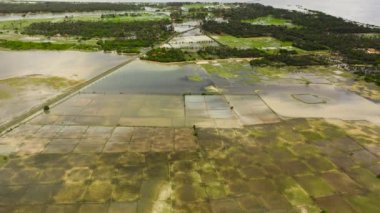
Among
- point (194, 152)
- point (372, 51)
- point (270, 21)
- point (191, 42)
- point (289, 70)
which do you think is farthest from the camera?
point (270, 21)

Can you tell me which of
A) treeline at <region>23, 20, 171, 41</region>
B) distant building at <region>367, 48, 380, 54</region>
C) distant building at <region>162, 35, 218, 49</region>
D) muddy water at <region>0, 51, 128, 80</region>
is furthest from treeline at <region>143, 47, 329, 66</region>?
treeline at <region>23, 20, 171, 41</region>

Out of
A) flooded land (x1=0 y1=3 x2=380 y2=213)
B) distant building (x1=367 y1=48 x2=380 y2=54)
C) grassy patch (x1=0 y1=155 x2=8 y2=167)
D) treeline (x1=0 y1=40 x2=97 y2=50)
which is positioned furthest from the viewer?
treeline (x1=0 y1=40 x2=97 y2=50)

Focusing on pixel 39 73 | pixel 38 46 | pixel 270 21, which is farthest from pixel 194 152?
A: pixel 270 21

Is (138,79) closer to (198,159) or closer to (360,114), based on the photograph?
(198,159)

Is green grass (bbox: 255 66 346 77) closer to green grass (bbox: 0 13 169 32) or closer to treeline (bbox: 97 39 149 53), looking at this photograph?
treeline (bbox: 97 39 149 53)

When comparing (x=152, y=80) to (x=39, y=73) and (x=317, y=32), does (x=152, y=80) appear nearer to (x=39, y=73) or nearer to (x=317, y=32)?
(x=39, y=73)
